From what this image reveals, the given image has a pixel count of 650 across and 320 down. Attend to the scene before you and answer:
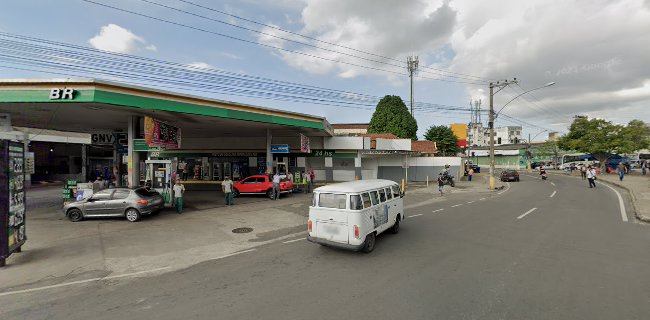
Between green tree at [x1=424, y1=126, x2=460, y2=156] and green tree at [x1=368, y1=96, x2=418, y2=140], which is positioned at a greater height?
green tree at [x1=368, y1=96, x2=418, y2=140]

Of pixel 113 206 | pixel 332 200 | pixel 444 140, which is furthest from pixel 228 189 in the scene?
pixel 444 140

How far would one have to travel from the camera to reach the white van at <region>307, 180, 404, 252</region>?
7.81 meters

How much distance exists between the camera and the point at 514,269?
22.5ft

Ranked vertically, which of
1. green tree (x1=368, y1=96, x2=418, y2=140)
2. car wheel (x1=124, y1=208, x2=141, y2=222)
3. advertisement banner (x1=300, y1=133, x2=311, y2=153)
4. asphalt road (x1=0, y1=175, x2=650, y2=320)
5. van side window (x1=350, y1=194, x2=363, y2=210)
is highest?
green tree (x1=368, y1=96, x2=418, y2=140)

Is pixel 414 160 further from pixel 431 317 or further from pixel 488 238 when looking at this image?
pixel 431 317

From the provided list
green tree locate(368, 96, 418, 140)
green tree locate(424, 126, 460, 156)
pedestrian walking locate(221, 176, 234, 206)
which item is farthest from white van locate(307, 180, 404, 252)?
green tree locate(424, 126, 460, 156)

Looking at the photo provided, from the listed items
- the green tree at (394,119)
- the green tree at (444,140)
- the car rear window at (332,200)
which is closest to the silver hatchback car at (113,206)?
the car rear window at (332,200)

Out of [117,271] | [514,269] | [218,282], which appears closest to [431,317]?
[514,269]

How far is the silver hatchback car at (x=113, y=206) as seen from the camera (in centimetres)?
1313

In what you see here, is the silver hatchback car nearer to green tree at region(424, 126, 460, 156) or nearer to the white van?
the white van

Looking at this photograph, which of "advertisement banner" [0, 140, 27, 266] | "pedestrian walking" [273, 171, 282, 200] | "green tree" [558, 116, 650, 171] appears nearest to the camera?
"advertisement banner" [0, 140, 27, 266]

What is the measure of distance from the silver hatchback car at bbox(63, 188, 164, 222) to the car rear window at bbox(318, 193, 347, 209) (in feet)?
30.6

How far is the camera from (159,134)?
47.7ft

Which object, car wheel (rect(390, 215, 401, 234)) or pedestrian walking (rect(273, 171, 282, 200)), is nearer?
car wheel (rect(390, 215, 401, 234))
